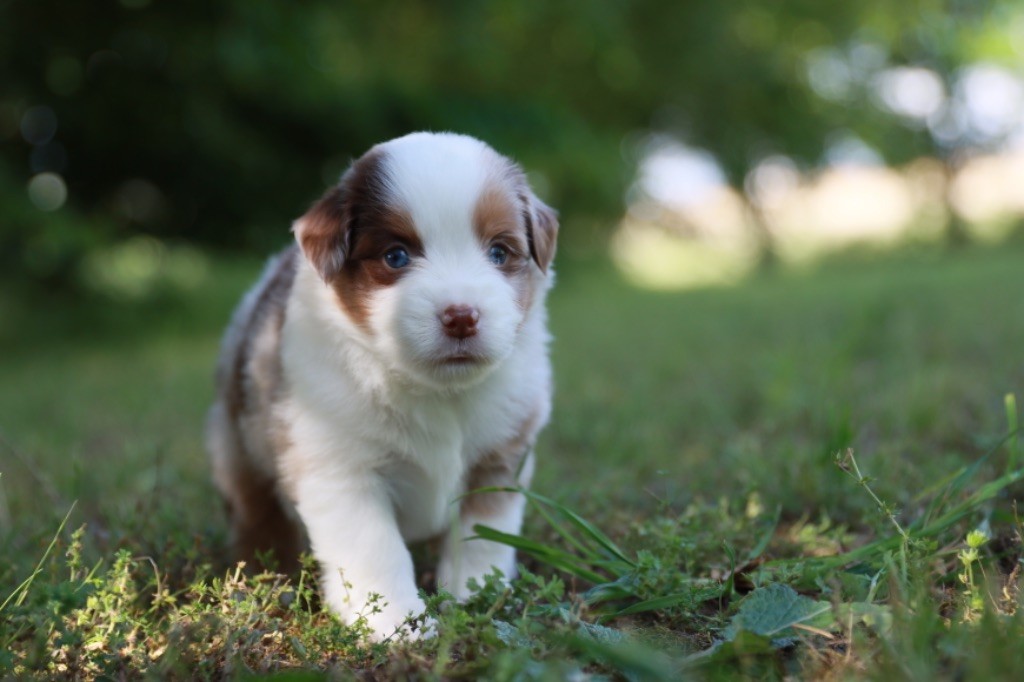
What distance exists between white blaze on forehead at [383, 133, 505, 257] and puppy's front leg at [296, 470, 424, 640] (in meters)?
0.71

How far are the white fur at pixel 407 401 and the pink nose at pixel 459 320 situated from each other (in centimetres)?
2

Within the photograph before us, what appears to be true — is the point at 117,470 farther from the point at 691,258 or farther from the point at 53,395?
the point at 691,258

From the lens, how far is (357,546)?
2.53 metres

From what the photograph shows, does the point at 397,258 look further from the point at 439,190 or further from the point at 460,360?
the point at 460,360

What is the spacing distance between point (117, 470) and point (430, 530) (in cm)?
179

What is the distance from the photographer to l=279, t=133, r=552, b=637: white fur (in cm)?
250

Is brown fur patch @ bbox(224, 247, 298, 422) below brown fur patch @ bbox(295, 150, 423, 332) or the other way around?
below

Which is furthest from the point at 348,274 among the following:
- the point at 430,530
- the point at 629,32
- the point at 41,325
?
the point at 629,32

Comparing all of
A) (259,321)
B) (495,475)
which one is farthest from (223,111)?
(495,475)

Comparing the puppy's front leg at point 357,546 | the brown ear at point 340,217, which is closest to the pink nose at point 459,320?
the brown ear at point 340,217

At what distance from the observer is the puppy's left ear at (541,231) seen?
112 inches

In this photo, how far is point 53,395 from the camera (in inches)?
247

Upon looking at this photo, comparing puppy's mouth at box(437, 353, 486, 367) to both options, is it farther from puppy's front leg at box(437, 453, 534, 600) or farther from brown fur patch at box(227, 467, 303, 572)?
brown fur patch at box(227, 467, 303, 572)

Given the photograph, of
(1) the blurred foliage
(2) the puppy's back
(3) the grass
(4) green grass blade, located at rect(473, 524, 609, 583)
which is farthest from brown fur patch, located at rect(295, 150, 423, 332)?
(1) the blurred foliage
